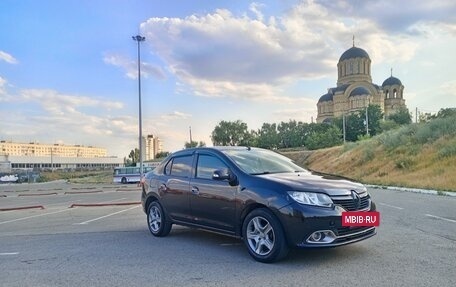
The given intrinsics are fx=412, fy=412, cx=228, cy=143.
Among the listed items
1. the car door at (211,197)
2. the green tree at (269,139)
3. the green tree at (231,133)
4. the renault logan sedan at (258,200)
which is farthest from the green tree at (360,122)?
the car door at (211,197)

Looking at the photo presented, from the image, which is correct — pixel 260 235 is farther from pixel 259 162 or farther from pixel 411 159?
pixel 411 159

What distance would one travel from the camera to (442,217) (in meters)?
9.78

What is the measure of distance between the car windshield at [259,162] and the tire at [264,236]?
0.77m

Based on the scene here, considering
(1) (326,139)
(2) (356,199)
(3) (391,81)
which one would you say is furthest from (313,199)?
(3) (391,81)

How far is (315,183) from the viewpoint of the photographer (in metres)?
5.62

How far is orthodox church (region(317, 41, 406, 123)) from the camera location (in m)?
97.7

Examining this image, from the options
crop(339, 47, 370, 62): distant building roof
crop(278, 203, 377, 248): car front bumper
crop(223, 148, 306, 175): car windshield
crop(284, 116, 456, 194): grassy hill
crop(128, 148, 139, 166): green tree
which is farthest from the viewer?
crop(128, 148, 139, 166): green tree

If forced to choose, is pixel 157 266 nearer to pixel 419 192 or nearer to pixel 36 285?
pixel 36 285

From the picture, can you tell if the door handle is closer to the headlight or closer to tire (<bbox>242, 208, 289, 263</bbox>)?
tire (<bbox>242, 208, 289, 263</bbox>)

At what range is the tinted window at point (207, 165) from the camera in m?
6.79

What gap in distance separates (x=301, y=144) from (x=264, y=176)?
3999 inches

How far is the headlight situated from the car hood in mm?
67

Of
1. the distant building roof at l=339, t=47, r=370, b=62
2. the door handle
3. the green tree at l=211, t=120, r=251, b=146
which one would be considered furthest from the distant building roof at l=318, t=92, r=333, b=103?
the door handle

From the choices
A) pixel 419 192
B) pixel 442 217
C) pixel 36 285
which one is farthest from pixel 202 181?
pixel 419 192
